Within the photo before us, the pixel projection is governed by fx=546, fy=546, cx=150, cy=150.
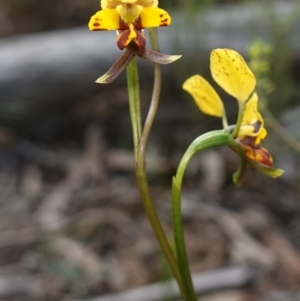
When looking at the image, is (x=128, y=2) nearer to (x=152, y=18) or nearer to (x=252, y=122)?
(x=152, y=18)

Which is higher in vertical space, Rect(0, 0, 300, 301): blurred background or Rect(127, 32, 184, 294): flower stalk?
Rect(127, 32, 184, 294): flower stalk

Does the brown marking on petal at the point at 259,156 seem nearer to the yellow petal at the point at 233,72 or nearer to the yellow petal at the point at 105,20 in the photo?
the yellow petal at the point at 233,72

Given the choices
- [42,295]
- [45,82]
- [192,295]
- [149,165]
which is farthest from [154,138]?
[192,295]

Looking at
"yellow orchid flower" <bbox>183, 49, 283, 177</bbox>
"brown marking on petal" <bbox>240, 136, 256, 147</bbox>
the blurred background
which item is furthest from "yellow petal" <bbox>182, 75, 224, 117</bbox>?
the blurred background

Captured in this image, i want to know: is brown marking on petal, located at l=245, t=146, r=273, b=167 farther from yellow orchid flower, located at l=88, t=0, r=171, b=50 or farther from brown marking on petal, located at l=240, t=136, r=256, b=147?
yellow orchid flower, located at l=88, t=0, r=171, b=50

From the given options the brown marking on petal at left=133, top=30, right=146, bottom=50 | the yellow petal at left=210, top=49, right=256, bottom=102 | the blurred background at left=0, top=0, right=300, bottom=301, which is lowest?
the blurred background at left=0, top=0, right=300, bottom=301
